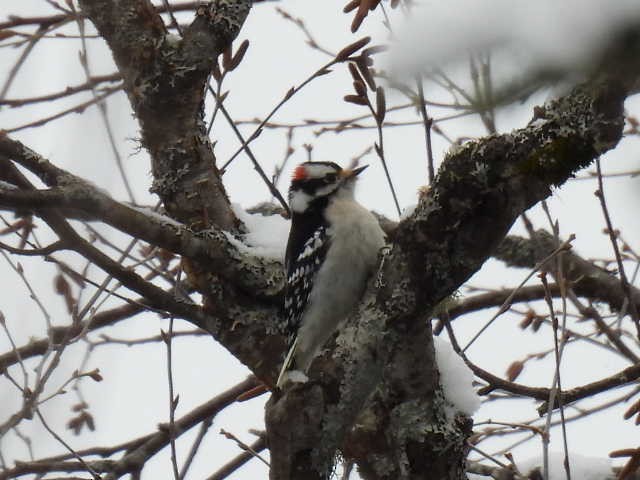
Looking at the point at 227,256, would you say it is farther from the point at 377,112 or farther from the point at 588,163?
the point at 588,163

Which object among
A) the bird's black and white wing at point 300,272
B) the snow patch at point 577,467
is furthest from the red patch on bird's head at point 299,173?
the snow patch at point 577,467

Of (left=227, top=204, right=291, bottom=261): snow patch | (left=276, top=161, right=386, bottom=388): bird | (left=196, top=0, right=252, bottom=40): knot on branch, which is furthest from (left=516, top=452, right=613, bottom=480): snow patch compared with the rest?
(left=196, top=0, right=252, bottom=40): knot on branch

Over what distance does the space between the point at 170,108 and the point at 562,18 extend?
351 cm

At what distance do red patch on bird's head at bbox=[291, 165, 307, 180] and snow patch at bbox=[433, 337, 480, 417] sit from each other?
270 cm

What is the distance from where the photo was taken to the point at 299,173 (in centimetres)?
584

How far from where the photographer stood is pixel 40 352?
447 centimetres

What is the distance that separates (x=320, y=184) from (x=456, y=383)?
2634mm

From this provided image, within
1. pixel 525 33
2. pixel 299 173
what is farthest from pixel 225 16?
pixel 525 33

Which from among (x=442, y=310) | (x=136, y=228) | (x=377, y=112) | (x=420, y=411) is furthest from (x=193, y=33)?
(x=420, y=411)

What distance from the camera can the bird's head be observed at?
5.50m

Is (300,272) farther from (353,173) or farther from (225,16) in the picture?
(225,16)

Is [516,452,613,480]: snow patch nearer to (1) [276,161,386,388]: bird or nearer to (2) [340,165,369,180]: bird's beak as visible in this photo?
(1) [276,161,386,388]: bird

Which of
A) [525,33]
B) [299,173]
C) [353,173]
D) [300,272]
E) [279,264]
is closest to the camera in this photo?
[525,33]

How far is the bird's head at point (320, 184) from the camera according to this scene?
5.50 metres
